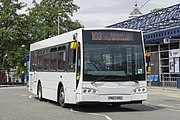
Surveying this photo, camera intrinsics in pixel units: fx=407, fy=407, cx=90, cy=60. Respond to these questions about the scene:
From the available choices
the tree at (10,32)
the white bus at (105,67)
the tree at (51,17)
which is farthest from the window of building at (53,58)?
the tree at (51,17)

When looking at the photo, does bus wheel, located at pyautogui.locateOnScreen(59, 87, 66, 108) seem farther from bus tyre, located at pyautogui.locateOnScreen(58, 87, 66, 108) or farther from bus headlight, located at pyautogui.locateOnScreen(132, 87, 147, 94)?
bus headlight, located at pyautogui.locateOnScreen(132, 87, 147, 94)

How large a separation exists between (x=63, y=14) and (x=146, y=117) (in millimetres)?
53026

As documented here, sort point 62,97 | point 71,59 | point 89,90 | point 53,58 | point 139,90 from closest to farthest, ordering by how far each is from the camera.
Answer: point 89,90, point 139,90, point 71,59, point 62,97, point 53,58

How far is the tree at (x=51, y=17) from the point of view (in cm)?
6159

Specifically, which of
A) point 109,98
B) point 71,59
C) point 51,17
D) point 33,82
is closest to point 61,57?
point 71,59

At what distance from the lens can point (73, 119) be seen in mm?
12305

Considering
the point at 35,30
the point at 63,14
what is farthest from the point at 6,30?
the point at 63,14

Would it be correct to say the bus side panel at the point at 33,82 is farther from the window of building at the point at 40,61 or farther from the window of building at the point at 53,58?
the window of building at the point at 53,58

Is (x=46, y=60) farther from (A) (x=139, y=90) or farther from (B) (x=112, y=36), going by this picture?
(A) (x=139, y=90)

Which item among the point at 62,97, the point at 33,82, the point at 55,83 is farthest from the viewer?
the point at 33,82

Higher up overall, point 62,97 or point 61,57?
point 61,57

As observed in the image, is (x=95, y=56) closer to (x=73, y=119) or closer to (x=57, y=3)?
(x=73, y=119)

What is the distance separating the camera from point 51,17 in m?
64.1

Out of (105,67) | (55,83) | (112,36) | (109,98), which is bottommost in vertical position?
(109,98)
